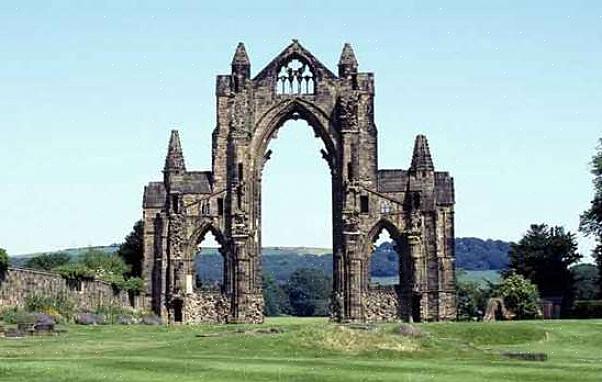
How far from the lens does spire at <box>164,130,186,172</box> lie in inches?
3723

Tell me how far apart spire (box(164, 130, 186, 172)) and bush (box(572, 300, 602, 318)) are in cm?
3031

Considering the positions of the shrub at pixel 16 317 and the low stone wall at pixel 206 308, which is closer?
the shrub at pixel 16 317

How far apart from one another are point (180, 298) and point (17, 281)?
1048 inches

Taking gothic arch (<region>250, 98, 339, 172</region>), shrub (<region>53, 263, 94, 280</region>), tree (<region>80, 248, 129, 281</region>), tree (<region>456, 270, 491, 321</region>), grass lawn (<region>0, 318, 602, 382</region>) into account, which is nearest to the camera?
grass lawn (<region>0, 318, 602, 382</region>)

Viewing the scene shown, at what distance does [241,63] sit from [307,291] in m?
91.5

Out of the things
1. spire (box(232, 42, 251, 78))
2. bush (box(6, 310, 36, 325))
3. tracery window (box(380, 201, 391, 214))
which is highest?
spire (box(232, 42, 251, 78))

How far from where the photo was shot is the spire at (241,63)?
94.6m

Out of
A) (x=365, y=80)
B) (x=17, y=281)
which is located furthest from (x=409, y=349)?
(x=365, y=80)

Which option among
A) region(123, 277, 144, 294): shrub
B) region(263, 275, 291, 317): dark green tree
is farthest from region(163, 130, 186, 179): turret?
region(263, 275, 291, 317): dark green tree

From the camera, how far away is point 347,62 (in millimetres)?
94750

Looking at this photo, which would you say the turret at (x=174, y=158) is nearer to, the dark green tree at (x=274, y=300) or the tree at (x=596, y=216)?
the tree at (x=596, y=216)

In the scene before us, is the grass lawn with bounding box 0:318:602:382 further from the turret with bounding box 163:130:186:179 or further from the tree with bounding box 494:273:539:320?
the turret with bounding box 163:130:186:179

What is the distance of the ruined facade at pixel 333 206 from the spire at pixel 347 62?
0.07 metres

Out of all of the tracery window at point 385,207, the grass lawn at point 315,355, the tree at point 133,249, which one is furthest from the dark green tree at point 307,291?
the grass lawn at point 315,355
